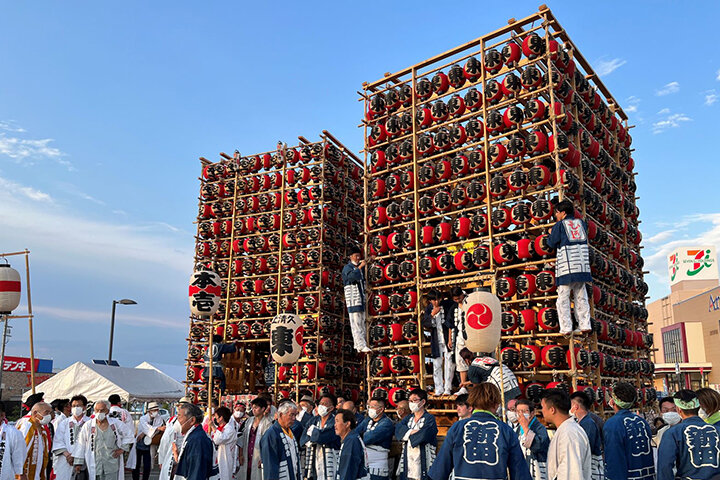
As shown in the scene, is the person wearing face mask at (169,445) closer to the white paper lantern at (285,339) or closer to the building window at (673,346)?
the white paper lantern at (285,339)

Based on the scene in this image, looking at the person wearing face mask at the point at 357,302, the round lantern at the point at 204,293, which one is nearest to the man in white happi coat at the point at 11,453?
the round lantern at the point at 204,293

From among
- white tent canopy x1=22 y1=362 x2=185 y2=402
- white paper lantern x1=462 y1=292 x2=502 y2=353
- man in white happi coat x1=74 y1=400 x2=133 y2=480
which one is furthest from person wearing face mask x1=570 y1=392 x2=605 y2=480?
white tent canopy x1=22 y1=362 x2=185 y2=402

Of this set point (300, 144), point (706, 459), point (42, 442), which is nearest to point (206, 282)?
point (42, 442)

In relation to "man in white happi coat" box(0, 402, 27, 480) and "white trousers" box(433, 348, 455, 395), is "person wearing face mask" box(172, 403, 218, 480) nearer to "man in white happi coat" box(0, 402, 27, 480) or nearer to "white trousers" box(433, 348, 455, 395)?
"man in white happi coat" box(0, 402, 27, 480)

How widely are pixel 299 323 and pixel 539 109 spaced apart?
8.27m

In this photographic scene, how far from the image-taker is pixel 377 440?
859 centimetres

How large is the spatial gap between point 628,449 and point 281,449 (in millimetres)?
3974

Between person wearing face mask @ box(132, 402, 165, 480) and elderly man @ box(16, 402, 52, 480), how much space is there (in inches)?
193

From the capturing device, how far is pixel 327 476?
8.09 meters

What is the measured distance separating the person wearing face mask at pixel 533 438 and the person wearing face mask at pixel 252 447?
160 inches

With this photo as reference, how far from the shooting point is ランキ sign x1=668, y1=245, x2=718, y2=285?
200ft

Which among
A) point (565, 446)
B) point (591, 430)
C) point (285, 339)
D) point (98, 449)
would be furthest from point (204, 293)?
point (565, 446)

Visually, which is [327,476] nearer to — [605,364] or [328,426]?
[328,426]

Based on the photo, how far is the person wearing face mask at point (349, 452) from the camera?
7188 millimetres
